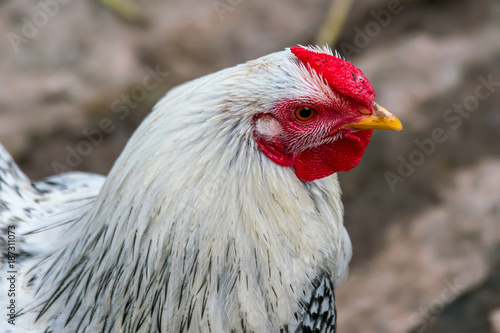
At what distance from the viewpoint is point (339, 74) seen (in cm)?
226

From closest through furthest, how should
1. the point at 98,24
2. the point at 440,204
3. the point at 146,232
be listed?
the point at 146,232
the point at 440,204
the point at 98,24

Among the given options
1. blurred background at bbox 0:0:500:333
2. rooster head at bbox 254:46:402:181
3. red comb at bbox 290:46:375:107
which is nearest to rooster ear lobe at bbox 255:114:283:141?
rooster head at bbox 254:46:402:181

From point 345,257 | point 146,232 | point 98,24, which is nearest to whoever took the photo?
point 146,232

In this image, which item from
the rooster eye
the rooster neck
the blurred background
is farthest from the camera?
the blurred background

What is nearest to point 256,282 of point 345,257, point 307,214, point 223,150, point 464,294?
point 307,214

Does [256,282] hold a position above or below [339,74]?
below

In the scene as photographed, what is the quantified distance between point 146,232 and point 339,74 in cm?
106

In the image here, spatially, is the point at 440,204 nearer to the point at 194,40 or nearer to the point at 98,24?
the point at 194,40

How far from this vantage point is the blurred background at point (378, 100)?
457 cm

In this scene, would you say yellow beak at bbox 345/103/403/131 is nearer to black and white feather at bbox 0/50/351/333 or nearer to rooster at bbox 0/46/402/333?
rooster at bbox 0/46/402/333

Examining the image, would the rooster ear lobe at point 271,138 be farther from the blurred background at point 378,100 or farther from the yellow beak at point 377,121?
the blurred background at point 378,100

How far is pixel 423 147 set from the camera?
5.10m

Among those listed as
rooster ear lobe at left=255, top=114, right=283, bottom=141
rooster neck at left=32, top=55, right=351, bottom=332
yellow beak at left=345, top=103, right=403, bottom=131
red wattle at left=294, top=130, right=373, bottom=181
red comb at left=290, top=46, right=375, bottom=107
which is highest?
red comb at left=290, top=46, right=375, bottom=107

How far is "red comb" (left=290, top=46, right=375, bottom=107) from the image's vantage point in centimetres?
225
